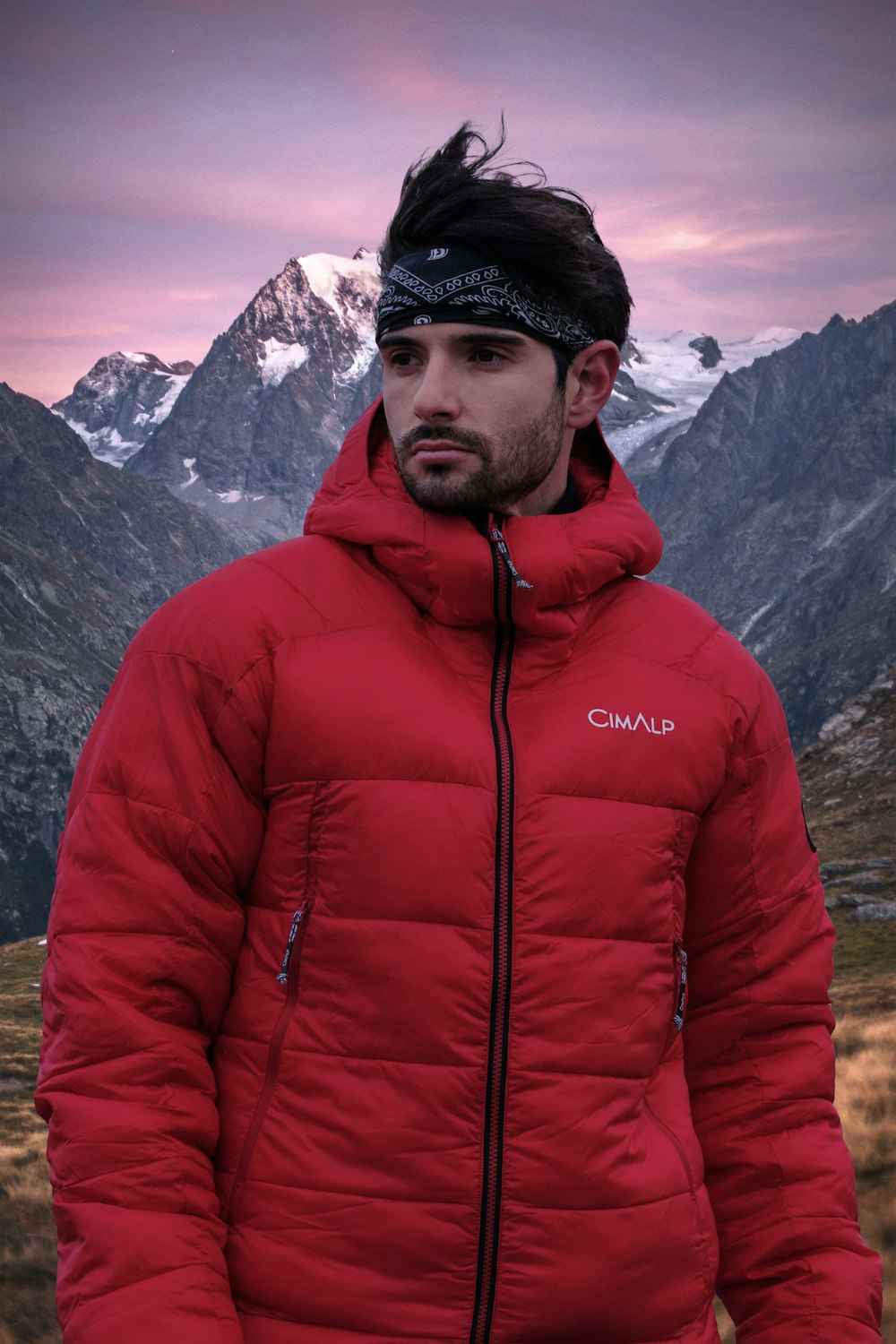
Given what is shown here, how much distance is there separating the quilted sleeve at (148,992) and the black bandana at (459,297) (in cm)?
151

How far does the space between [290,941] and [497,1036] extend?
2.30 feet

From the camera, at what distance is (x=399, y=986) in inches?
132


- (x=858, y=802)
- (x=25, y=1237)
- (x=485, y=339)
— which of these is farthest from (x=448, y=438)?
(x=858, y=802)

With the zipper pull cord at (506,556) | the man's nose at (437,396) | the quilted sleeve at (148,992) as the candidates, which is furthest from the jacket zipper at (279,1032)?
the man's nose at (437,396)

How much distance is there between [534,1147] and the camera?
3.36 metres

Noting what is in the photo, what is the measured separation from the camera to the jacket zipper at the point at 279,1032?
3.33 metres

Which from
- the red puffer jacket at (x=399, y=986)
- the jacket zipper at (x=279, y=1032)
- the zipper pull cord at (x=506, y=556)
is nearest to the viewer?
the red puffer jacket at (x=399, y=986)

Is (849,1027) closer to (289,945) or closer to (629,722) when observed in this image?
(629,722)

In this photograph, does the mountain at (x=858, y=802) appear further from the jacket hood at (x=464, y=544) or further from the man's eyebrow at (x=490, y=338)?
the man's eyebrow at (x=490, y=338)

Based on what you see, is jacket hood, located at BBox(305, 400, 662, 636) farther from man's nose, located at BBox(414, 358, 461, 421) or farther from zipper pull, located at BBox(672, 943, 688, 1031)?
zipper pull, located at BBox(672, 943, 688, 1031)

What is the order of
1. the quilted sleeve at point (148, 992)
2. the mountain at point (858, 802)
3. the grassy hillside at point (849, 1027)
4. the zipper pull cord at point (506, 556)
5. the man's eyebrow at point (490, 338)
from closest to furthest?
the quilted sleeve at point (148, 992) < the zipper pull cord at point (506, 556) < the man's eyebrow at point (490, 338) < the grassy hillside at point (849, 1027) < the mountain at point (858, 802)

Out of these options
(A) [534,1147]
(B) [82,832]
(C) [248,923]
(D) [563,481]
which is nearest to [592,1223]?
(A) [534,1147]

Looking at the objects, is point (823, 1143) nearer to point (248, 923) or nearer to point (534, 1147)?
point (534, 1147)

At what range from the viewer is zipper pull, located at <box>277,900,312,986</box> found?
11.1 feet
